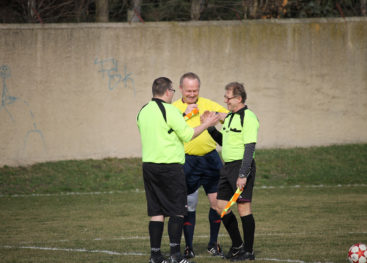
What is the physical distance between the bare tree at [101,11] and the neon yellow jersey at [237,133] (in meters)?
10.4

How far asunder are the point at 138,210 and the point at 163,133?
528 centimetres

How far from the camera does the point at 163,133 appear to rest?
696 cm

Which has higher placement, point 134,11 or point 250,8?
point 250,8

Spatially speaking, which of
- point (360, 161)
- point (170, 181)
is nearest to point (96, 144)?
point (360, 161)

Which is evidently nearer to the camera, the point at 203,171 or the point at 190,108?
the point at 190,108

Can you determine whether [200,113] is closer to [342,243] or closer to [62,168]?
[342,243]

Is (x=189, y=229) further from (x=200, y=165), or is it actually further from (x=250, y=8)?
(x=250, y=8)

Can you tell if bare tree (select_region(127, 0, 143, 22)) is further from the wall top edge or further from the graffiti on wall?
the graffiti on wall

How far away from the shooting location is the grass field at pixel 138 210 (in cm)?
796

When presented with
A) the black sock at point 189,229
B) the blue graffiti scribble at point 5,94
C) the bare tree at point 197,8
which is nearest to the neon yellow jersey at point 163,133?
the black sock at point 189,229

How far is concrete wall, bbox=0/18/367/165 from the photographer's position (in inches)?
637

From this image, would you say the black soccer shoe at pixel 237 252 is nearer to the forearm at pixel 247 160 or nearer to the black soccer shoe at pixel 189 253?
the black soccer shoe at pixel 189 253

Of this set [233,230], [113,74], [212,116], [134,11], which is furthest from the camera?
[134,11]

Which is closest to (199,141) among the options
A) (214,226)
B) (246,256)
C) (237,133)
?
(237,133)
